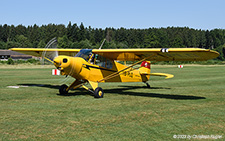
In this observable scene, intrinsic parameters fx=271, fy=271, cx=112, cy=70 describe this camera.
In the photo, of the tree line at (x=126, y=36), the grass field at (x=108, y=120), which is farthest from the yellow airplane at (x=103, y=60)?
the tree line at (x=126, y=36)

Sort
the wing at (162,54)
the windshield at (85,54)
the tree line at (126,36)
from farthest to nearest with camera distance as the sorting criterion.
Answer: the tree line at (126,36), the windshield at (85,54), the wing at (162,54)

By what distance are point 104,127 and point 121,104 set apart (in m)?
3.94

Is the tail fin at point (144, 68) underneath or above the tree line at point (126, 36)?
underneath

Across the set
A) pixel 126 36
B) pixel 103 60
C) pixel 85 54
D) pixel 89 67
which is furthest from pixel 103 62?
pixel 126 36

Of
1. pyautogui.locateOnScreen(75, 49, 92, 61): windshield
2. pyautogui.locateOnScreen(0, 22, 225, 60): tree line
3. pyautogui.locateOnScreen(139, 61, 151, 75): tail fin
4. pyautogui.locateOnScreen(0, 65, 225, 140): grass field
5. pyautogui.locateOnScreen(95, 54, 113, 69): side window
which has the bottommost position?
pyautogui.locateOnScreen(0, 65, 225, 140): grass field

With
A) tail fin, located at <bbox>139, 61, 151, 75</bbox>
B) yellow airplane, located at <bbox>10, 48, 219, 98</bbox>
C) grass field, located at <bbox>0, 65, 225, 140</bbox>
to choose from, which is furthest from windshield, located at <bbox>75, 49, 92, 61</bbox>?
tail fin, located at <bbox>139, 61, 151, 75</bbox>

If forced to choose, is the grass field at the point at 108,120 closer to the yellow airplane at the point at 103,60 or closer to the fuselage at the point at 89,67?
the fuselage at the point at 89,67

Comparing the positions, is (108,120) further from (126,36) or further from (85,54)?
(126,36)

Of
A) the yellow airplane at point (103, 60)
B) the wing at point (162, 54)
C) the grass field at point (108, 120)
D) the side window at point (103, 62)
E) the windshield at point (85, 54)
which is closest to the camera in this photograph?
the grass field at point (108, 120)

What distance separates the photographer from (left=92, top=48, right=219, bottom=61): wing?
12065 mm

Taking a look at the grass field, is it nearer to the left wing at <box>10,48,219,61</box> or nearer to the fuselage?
the fuselage

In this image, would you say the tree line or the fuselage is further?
the tree line

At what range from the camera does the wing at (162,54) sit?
12065mm

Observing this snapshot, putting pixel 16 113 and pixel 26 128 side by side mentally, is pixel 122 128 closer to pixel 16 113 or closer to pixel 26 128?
pixel 26 128
